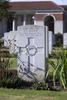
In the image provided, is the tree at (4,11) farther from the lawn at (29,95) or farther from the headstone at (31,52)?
the lawn at (29,95)

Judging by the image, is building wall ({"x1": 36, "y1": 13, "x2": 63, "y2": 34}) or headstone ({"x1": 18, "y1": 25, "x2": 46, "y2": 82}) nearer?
headstone ({"x1": 18, "y1": 25, "x2": 46, "y2": 82})

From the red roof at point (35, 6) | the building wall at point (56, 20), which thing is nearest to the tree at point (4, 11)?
the red roof at point (35, 6)

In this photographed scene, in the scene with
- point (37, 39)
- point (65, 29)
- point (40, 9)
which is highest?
point (40, 9)

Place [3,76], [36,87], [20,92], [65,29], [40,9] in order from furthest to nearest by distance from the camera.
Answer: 1. [65,29]
2. [40,9]
3. [3,76]
4. [36,87]
5. [20,92]

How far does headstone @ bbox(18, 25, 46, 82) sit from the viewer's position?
193 inches

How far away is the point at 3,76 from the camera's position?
4.72 m

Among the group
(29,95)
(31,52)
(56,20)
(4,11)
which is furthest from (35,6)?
(29,95)

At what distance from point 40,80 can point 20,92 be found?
1.14 m

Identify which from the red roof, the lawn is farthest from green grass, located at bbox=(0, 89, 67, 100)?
the red roof

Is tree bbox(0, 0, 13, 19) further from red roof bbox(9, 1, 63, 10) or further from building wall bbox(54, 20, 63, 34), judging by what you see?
building wall bbox(54, 20, 63, 34)

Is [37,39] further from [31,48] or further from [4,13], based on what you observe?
[4,13]

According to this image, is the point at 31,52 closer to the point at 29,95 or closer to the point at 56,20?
the point at 29,95

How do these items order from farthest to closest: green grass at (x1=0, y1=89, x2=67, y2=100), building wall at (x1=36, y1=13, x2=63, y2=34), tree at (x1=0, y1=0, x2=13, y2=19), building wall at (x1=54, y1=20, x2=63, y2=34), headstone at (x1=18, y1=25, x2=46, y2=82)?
building wall at (x1=54, y1=20, x2=63, y2=34) → building wall at (x1=36, y1=13, x2=63, y2=34) → tree at (x1=0, y1=0, x2=13, y2=19) → headstone at (x1=18, y1=25, x2=46, y2=82) → green grass at (x1=0, y1=89, x2=67, y2=100)

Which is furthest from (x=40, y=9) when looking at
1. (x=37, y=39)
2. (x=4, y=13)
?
(x=37, y=39)
